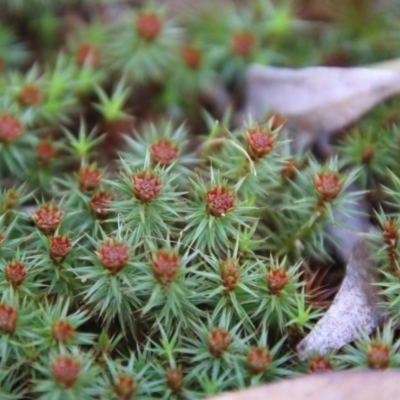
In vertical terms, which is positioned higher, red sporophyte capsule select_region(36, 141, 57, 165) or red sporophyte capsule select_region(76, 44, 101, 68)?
red sporophyte capsule select_region(76, 44, 101, 68)

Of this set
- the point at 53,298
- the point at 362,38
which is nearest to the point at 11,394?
the point at 53,298

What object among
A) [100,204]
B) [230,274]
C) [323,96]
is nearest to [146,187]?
[100,204]

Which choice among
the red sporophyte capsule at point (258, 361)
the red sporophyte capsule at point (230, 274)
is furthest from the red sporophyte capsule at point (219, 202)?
the red sporophyte capsule at point (258, 361)

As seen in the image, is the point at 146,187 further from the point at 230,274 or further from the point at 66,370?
the point at 66,370

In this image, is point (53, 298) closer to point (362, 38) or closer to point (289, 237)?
point (289, 237)

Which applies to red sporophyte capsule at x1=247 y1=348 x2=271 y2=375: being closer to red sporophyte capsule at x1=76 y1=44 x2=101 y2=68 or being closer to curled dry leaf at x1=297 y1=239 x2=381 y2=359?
curled dry leaf at x1=297 y1=239 x2=381 y2=359

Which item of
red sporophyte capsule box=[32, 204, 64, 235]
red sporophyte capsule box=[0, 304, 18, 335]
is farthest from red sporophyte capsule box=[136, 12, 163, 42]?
red sporophyte capsule box=[0, 304, 18, 335]

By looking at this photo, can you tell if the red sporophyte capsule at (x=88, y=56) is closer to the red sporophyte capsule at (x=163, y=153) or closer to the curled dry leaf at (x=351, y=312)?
the red sporophyte capsule at (x=163, y=153)
